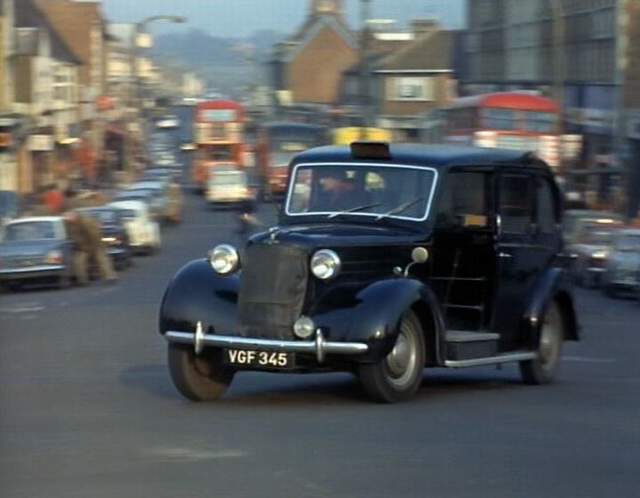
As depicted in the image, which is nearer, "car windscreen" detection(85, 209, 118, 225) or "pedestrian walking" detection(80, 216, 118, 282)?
"pedestrian walking" detection(80, 216, 118, 282)

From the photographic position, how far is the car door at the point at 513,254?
14734 millimetres

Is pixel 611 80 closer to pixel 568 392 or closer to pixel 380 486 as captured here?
pixel 568 392

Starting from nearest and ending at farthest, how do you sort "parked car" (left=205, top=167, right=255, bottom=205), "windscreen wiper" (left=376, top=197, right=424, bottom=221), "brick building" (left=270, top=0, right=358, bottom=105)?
"windscreen wiper" (left=376, top=197, right=424, bottom=221), "parked car" (left=205, top=167, right=255, bottom=205), "brick building" (left=270, top=0, right=358, bottom=105)

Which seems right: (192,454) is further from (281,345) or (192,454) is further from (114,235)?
(114,235)

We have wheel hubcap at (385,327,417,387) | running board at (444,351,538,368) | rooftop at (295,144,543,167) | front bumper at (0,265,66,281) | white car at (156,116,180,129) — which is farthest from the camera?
white car at (156,116,180,129)

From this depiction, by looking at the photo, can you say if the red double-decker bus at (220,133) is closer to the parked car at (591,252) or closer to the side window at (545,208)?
the parked car at (591,252)

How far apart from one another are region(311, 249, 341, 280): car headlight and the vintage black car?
0.04 feet

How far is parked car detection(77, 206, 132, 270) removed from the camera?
4275 centimetres

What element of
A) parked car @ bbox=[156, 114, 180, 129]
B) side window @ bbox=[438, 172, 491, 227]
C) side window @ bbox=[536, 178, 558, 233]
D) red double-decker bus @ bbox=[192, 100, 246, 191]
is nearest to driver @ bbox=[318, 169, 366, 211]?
side window @ bbox=[438, 172, 491, 227]

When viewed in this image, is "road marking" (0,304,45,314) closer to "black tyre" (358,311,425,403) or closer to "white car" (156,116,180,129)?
"black tyre" (358,311,425,403)

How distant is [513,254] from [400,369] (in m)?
2.36

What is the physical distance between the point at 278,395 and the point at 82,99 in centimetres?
8070

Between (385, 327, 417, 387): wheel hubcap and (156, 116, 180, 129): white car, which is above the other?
(156, 116, 180, 129): white car

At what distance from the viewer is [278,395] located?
1388cm
